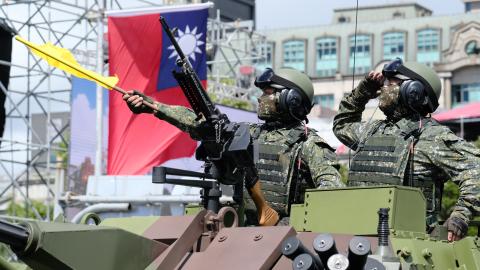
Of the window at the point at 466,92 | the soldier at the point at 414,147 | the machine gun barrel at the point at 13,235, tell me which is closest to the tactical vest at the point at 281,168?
the soldier at the point at 414,147

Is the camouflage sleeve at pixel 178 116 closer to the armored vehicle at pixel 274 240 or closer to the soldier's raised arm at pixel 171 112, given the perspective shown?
the soldier's raised arm at pixel 171 112

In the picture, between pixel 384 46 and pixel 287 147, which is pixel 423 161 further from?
pixel 384 46

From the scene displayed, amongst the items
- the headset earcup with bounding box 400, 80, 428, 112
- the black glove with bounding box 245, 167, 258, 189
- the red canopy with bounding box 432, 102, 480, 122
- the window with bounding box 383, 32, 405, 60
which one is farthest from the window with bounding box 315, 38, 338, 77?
the black glove with bounding box 245, 167, 258, 189

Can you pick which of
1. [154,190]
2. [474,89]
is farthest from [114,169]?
[474,89]

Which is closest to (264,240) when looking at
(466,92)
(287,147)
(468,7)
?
(287,147)

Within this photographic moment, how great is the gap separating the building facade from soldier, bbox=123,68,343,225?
68.2 m

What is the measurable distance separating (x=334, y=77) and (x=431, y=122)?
266 feet

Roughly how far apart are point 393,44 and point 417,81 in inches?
3359

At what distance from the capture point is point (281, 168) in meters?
11.7

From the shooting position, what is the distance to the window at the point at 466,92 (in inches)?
3221

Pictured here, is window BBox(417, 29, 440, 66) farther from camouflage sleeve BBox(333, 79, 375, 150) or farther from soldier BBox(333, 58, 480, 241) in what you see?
soldier BBox(333, 58, 480, 241)

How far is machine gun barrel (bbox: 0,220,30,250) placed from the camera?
330 inches

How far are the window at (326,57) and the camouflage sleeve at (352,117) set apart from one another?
85643 mm

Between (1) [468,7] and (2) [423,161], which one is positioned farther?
(1) [468,7]
